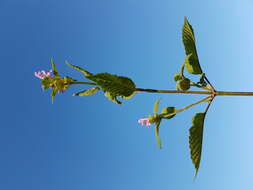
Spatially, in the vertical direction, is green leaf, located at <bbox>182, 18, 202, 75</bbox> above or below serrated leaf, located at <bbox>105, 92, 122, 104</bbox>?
above

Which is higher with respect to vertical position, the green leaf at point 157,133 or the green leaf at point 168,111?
the green leaf at point 168,111

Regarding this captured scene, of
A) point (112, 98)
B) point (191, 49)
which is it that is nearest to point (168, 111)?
point (112, 98)

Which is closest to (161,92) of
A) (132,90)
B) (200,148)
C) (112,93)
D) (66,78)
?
(132,90)

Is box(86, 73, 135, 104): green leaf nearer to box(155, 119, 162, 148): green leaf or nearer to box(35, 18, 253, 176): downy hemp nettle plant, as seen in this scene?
box(35, 18, 253, 176): downy hemp nettle plant

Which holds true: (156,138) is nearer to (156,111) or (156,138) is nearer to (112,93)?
(156,111)

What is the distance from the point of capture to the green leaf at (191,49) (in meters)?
2.93

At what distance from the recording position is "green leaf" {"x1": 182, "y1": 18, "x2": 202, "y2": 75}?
2.93 meters

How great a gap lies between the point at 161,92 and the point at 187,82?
1.16ft

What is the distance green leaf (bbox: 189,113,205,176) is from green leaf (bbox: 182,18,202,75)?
1.58 ft

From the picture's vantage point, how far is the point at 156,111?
278 cm

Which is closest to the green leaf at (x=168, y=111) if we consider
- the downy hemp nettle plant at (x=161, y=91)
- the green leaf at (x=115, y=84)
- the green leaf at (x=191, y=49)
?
the downy hemp nettle plant at (x=161, y=91)

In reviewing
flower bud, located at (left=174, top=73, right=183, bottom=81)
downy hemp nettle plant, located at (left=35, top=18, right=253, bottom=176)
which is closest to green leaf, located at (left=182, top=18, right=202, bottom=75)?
downy hemp nettle plant, located at (left=35, top=18, right=253, bottom=176)

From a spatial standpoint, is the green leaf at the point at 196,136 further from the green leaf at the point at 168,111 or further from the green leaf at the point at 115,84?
the green leaf at the point at 115,84

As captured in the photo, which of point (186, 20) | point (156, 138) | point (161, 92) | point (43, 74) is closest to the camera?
point (161, 92)
